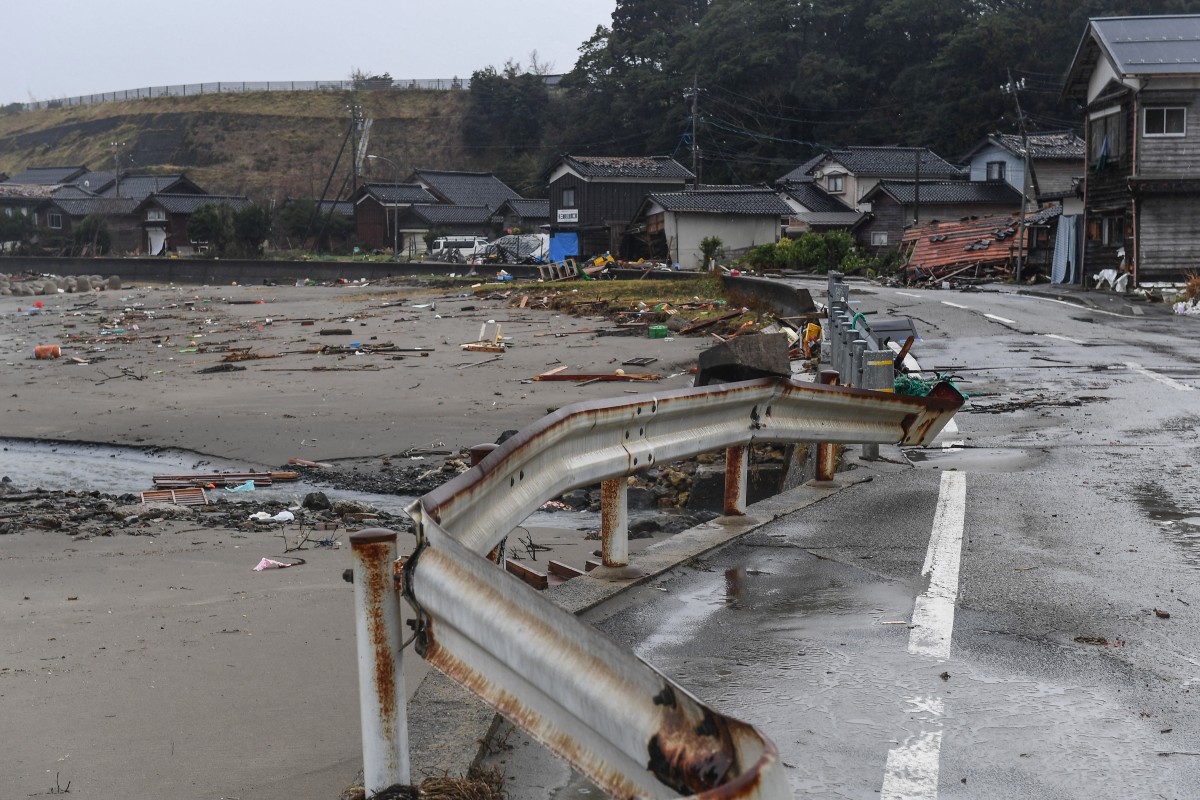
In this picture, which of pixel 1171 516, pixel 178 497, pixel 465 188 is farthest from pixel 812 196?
pixel 1171 516

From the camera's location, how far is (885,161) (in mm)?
68750

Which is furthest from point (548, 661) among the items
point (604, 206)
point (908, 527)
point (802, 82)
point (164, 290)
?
point (802, 82)

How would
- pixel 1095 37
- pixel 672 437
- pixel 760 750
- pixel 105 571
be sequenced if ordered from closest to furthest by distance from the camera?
pixel 760 750
pixel 672 437
pixel 105 571
pixel 1095 37

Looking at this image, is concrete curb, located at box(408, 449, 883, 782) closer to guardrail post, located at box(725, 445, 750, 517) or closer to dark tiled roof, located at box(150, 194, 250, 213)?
guardrail post, located at box(725, 445, 750, 517)

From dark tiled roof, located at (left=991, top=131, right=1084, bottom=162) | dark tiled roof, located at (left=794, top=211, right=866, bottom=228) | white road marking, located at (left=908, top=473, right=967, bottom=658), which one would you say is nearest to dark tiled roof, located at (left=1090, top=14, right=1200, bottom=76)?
dark tiled roof, located at (left=991, top=131, right=1084, bottom=162)

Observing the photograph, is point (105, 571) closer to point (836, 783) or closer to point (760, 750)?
point (836, 783)

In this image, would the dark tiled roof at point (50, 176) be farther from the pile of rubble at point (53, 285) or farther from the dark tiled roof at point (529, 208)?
the pile of rubble at point (53, 285)

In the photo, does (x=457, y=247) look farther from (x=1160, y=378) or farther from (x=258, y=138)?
(x=258, y=138)

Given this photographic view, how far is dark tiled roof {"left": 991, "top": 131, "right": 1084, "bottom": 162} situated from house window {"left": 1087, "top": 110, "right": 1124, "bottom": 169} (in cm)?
2057

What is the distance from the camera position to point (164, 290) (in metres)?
49.3

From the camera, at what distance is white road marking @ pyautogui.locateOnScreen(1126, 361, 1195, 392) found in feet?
44.5

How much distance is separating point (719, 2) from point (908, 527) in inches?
3406

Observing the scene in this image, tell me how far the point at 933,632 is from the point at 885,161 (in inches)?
2651

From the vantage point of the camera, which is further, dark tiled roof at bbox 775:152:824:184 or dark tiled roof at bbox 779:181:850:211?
dark tiled roof at bbox 775:152:824:184
